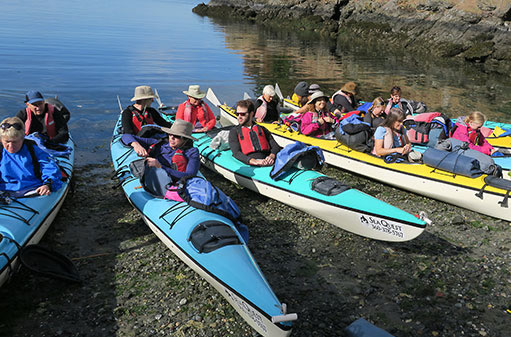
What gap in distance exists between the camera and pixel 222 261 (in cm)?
510

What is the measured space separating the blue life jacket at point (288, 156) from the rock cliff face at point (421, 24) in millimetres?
24757

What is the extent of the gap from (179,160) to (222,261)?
2.09m

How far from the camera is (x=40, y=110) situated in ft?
27.4

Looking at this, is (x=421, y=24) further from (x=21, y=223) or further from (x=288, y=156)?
(x=21, y=223)

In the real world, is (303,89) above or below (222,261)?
above

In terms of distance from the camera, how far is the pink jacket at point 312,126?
9.95 metres

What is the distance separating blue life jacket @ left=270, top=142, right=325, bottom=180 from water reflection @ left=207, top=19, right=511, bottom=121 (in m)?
11.3

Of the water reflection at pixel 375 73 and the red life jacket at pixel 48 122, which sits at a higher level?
the red life jacket at pixel 48 122

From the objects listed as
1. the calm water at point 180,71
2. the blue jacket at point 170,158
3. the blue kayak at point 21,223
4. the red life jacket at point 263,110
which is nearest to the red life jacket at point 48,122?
the calm water at point 180,71

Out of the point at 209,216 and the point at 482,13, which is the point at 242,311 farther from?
the point at 482,13

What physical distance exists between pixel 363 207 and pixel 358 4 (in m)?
40.6

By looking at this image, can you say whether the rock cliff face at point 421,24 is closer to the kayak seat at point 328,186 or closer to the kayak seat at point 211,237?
the kayak seat at point 328,186

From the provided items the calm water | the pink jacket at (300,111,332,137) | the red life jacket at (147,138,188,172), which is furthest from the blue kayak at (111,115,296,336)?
the calm water

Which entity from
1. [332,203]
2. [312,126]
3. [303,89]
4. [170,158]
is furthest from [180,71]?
[332,203]
